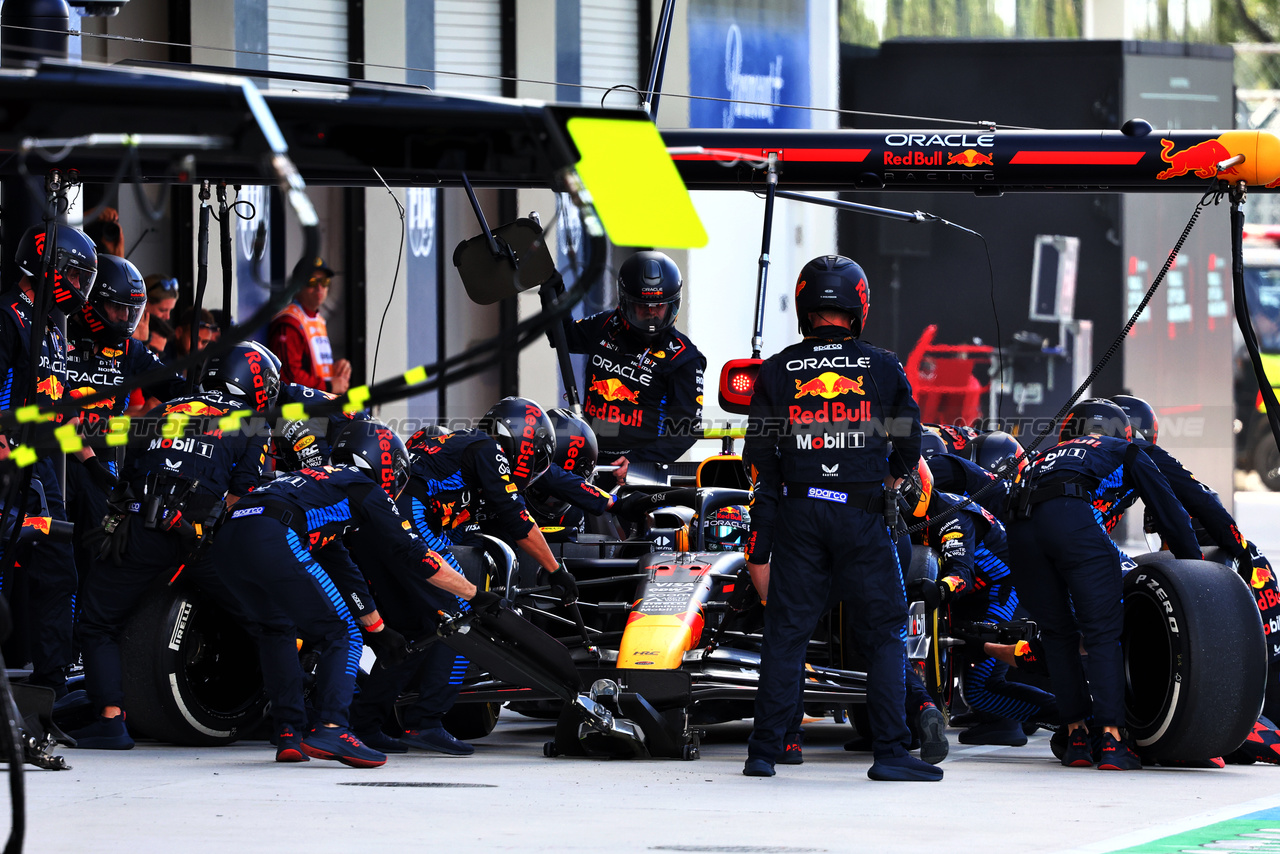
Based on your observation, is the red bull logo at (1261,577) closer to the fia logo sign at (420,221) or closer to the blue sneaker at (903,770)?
the blue sneaker at (903,770)

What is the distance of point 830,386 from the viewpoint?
7320mm

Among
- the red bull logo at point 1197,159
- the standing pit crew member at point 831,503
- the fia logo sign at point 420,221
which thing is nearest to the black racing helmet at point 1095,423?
the standing pit crew member at point 831,503

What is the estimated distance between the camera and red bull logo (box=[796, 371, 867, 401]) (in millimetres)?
7309

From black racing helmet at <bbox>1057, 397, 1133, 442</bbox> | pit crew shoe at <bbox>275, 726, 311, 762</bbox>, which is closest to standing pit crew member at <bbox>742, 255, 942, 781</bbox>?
black racing helmet at <bbox>1057, 397, 1133, 442</bbox>

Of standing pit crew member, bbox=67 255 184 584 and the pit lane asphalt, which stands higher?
standing pit crew member, bbox=67 255 184 584

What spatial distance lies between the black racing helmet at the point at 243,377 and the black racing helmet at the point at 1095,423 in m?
3.63

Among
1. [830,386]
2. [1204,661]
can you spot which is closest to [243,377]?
[830,386]

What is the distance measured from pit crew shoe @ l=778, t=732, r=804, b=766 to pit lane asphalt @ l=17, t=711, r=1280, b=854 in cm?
8

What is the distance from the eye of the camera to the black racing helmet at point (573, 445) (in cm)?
884

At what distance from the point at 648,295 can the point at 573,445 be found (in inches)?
52.2

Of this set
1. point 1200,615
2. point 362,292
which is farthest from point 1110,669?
point 362,292

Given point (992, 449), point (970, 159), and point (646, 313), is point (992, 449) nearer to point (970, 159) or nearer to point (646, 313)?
point (970, 159)

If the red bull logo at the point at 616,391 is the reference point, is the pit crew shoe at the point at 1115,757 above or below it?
below

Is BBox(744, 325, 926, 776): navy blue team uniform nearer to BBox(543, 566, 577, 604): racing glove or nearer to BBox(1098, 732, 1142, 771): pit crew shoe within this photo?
BBox(1098, 732, 1142, 771): pit crew shoe
